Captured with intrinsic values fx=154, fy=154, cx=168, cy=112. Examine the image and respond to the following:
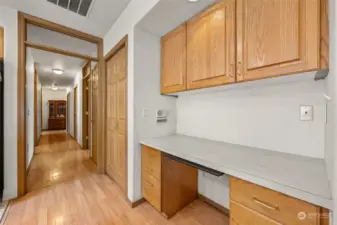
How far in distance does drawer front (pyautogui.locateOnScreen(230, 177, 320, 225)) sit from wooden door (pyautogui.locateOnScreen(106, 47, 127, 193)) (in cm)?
150

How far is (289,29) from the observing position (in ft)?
3.18

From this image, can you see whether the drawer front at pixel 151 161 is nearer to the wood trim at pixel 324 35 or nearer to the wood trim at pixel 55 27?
the wood trim at pixel 324 35

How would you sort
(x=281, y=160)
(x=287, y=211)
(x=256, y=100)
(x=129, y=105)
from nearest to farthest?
(x=287, y=211), (x=281, y=160), (x=256, y=100), (x=129, y=105)

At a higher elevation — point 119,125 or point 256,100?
point 256,100

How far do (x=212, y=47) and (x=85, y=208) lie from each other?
7.33 feet

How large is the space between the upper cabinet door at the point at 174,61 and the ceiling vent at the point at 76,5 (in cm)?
109

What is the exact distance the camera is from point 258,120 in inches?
56.1

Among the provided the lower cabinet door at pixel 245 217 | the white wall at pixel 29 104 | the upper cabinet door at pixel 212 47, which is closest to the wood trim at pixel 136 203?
the lower cabinet door at pixel 245 217

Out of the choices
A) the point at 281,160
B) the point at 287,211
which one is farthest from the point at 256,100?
the point at 287,211

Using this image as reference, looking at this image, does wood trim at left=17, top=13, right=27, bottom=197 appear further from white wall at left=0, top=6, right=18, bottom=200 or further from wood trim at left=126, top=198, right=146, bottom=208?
wood trim at left=126, top=198, right=146, bottom=208

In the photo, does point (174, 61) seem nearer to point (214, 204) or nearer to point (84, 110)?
point (214, 204)

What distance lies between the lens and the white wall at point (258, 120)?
3.73 ft

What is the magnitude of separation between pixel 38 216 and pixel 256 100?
8.37ft

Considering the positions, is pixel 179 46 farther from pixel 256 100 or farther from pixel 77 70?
pixel 77 70
